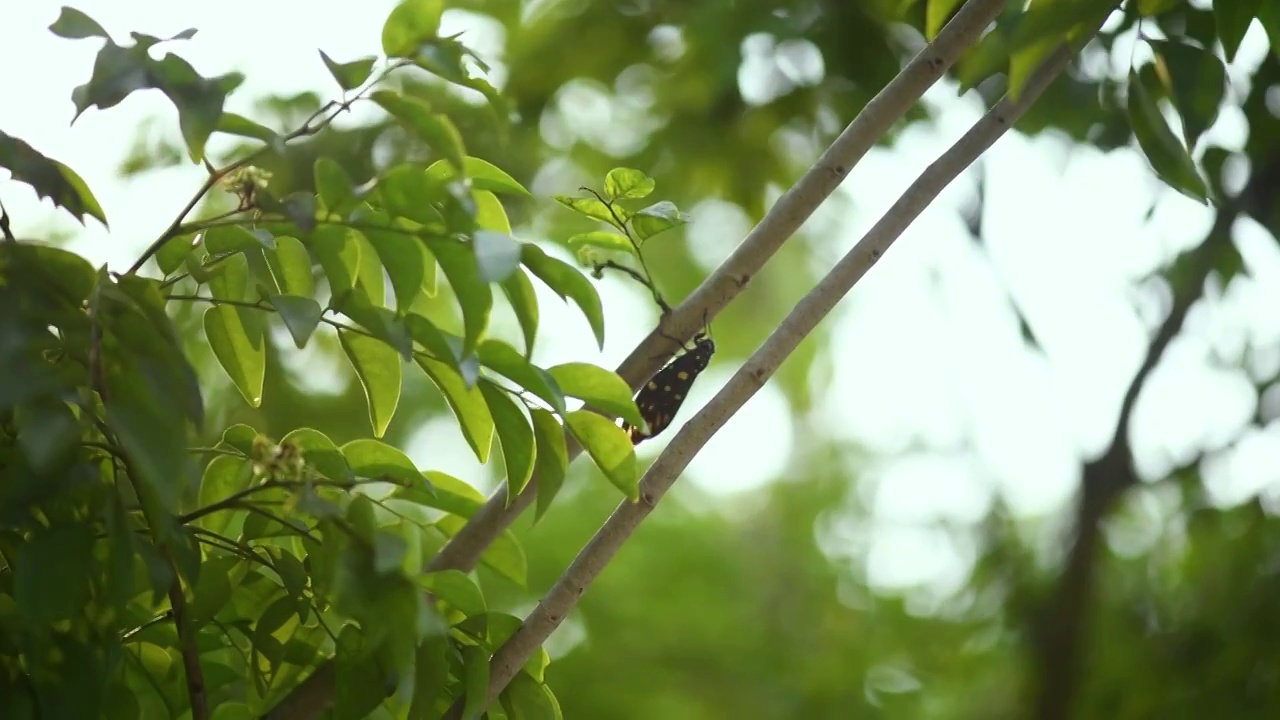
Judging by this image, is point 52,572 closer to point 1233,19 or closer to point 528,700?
point 528,700

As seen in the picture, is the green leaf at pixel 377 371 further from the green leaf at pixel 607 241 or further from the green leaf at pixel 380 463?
the green leaf at pixel 607 241

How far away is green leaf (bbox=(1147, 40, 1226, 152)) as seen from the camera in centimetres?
65

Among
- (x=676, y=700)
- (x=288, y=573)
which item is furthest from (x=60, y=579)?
(x=676, y=700)

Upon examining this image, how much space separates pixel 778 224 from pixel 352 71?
237 mm

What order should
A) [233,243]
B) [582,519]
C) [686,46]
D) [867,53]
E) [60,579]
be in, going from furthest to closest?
[582,519] < [686,46] < [867,53] < [233,243] < [60,579]

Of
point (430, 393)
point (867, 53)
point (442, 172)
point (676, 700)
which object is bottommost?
point (676, 700)

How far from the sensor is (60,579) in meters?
0.46

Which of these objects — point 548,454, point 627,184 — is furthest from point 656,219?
point 548,454

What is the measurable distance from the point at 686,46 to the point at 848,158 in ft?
2.60

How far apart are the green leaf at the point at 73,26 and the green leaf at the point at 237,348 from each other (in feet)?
0.54

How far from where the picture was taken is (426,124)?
0.46 m

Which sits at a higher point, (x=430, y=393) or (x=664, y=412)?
(x=664, y=412)

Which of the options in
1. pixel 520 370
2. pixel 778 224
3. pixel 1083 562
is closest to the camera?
pixel 520 370

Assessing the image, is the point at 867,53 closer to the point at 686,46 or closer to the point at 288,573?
the point at 686,46
